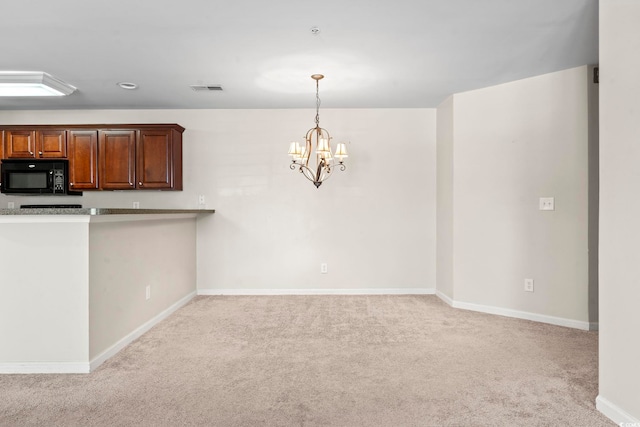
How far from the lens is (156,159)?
14.8ft

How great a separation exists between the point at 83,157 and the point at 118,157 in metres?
0.44

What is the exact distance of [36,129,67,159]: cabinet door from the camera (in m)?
4.49

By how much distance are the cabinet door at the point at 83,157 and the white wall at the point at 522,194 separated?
14.0ft

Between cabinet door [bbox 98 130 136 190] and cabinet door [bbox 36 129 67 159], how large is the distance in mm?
447

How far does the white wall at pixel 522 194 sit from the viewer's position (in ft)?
11.1


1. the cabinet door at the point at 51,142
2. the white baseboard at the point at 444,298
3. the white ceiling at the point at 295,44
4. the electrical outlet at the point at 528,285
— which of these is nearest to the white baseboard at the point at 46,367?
the white ceiling at the point at 295,44

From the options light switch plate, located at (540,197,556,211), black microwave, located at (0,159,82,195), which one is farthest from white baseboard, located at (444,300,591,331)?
black microwave, located at (0,159,82,195)

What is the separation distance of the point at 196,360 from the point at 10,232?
1488mm

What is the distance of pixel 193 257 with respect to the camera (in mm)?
4660

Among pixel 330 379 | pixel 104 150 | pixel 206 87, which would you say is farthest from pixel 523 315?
pixel 104 150

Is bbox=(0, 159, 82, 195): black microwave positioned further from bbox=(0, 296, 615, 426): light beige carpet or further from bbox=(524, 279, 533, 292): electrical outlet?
bbox=(524, 279, 533, 292): electrical outlet
